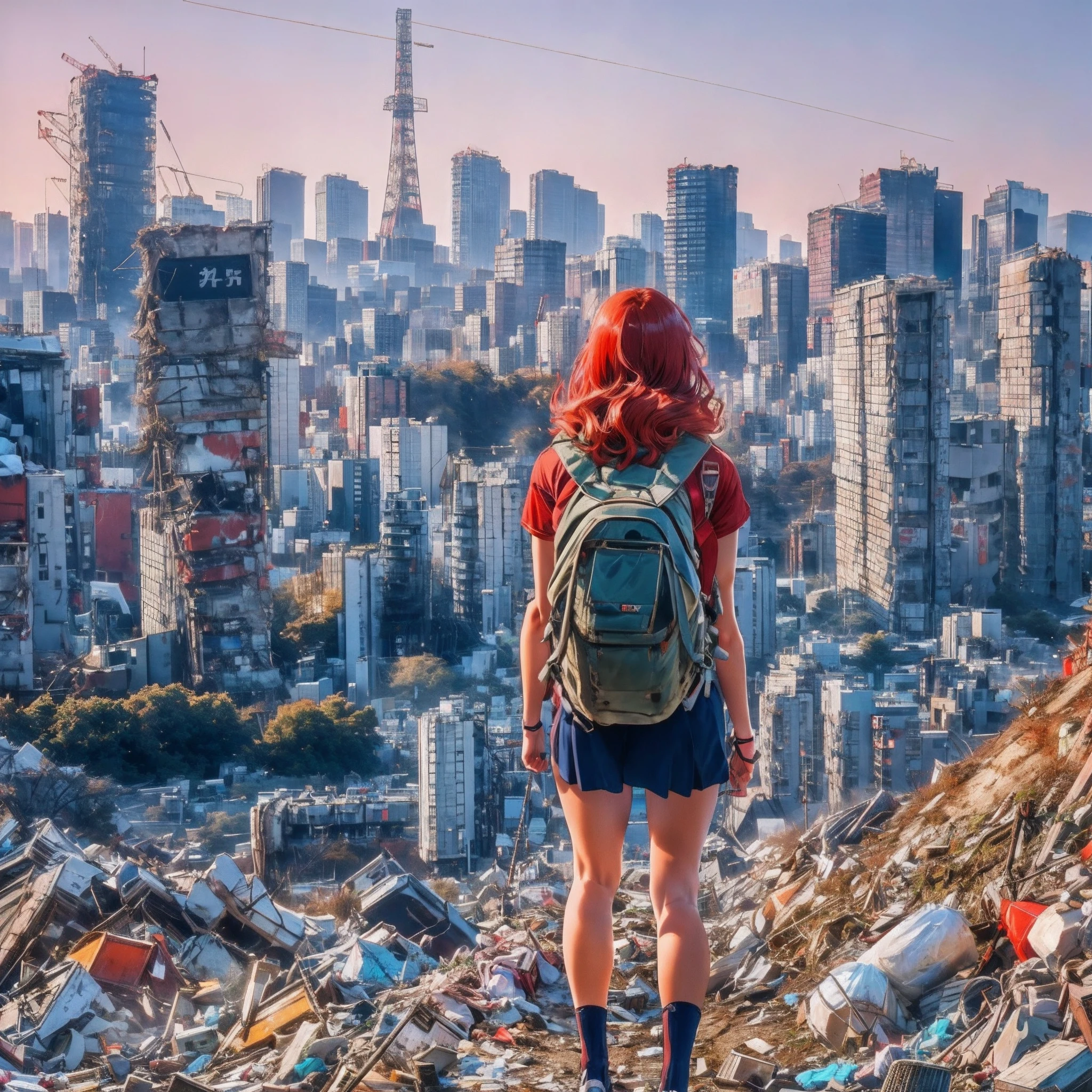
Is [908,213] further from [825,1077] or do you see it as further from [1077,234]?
[825,1077]

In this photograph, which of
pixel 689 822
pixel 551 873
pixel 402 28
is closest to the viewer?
pixel 689 822

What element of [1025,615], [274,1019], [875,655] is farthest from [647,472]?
[1025,615]

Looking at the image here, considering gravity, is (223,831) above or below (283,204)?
below

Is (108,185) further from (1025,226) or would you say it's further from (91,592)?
(91,592)

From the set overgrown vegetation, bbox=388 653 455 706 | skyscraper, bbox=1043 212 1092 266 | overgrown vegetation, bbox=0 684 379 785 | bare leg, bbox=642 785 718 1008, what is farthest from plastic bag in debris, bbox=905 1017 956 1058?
skyscraper, bbox=1043 212 1092 266

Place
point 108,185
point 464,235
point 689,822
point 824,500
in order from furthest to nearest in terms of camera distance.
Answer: point 464,235
point 108,185
point 824,500
point 689,822

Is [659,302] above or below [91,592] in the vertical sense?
above

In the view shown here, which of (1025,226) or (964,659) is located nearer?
(964,659)

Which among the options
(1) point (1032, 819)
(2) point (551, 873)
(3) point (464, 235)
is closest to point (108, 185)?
(3) point (464, 235)
